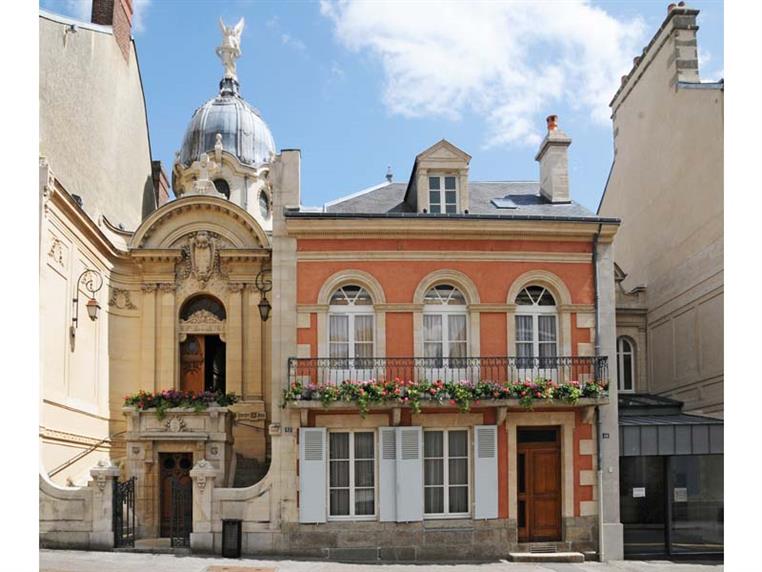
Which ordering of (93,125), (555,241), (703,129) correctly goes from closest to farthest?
(555,241)
(703,129)
(93,125)

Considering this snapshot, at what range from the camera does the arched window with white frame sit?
1711cm

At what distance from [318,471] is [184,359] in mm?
7377

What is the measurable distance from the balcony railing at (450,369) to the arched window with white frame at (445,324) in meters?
0.21

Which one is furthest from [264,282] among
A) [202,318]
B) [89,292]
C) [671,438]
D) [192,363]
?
[671,438]

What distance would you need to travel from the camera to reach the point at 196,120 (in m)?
28.0

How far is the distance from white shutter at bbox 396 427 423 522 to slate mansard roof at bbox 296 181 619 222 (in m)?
4.15

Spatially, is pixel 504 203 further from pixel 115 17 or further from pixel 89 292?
pixel 115 17

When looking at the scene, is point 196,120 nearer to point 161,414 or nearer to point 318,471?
point 161,414

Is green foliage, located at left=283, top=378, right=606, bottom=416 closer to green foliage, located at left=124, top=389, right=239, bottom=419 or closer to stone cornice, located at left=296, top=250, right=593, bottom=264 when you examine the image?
stone cornice, located at left=296, top=250, right=593, bottom=264

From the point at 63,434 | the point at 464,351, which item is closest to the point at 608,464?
the point at 464,351

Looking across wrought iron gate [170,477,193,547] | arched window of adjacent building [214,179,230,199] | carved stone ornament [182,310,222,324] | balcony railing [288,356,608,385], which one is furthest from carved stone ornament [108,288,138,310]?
balcony railing [288,356,608,385]

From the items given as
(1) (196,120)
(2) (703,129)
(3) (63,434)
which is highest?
(1) (196,120)

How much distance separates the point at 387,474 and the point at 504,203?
20.6 feet

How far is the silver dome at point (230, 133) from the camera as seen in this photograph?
1082 inches
